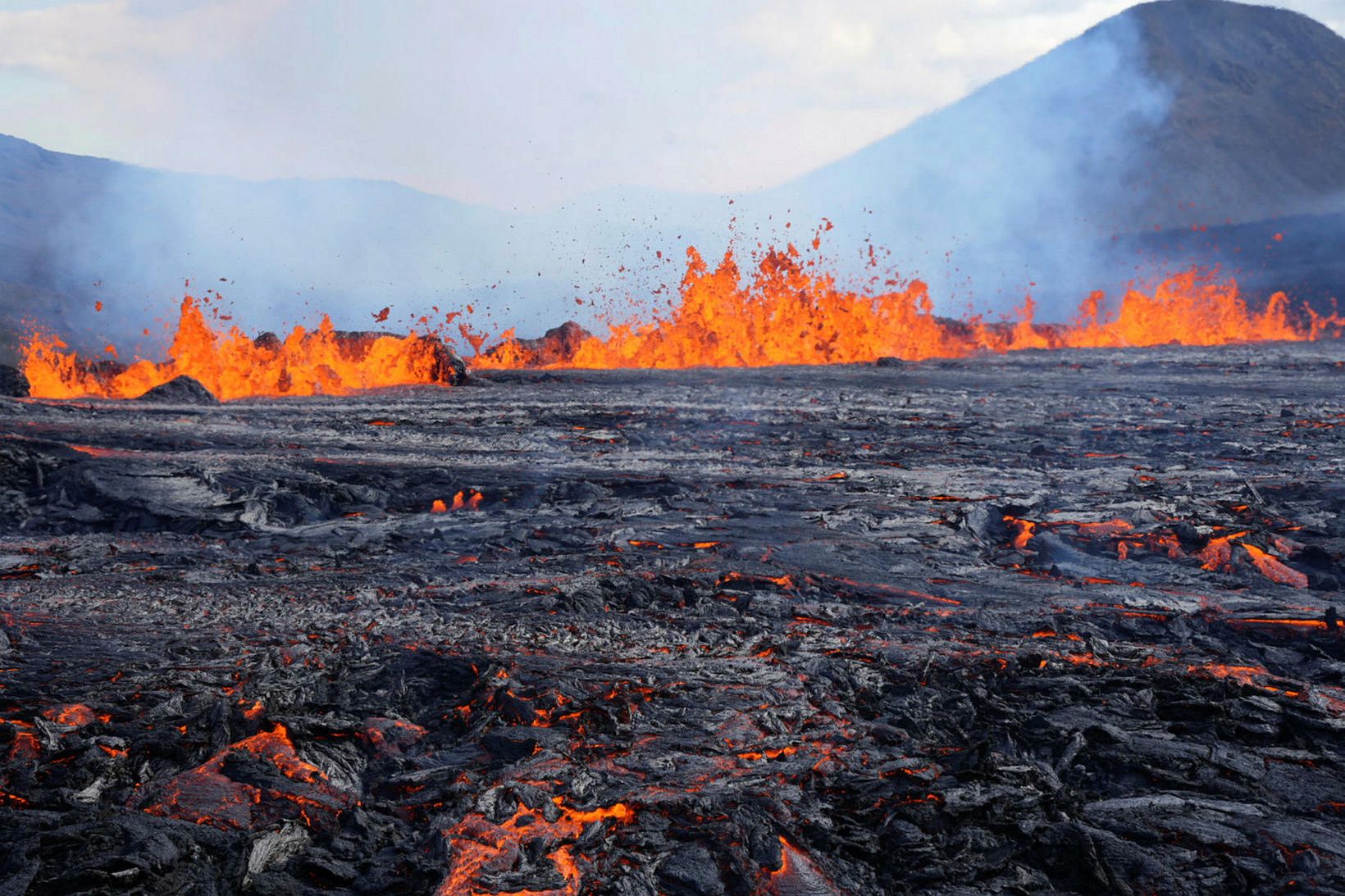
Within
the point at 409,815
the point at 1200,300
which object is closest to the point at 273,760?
the point at 409,815

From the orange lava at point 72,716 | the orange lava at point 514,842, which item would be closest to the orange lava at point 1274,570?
the orange lava at point 514,842

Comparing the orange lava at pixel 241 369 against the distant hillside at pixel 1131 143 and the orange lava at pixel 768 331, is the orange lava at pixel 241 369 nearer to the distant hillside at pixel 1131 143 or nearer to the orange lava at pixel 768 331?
the orange lava at pixel 768 331

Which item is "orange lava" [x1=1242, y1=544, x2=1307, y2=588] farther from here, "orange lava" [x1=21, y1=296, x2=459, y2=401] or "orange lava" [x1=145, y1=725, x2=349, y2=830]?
"orange lava" [x1=21, y1=296, x2=459, y2=401]

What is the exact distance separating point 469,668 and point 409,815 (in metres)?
1.01

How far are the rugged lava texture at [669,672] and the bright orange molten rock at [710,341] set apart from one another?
29.3ft

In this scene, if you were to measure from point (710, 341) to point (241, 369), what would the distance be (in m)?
10.1

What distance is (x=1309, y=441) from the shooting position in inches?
332

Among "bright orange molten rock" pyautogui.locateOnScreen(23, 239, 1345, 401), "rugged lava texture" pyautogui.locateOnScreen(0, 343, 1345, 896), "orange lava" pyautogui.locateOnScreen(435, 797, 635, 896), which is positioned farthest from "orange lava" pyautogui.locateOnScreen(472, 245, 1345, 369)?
"orange lava" pyautogui.locateOnScreen(435, 797, 635, 896)

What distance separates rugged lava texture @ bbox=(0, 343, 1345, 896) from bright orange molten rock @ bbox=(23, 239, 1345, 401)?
352 inches

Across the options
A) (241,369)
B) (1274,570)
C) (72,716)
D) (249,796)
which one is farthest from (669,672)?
(241,369)

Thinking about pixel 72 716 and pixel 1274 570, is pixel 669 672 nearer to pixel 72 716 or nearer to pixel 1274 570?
pixel 72 716

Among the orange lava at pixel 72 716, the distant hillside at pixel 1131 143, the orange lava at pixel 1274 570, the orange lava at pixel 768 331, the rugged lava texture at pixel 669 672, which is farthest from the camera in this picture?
the distant hillside at pixel 1131 143

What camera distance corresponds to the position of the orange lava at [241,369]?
1584 centimetres

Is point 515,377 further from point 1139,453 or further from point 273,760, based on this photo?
point 273,760
